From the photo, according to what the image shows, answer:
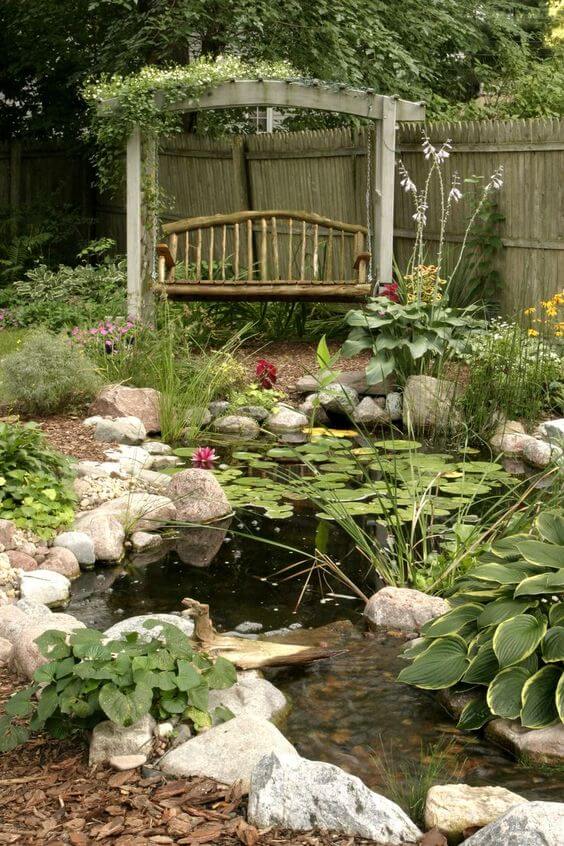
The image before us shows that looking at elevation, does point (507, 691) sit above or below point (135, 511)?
below

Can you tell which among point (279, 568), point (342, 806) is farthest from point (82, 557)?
point (342, 806)

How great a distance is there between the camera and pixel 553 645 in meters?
3.61

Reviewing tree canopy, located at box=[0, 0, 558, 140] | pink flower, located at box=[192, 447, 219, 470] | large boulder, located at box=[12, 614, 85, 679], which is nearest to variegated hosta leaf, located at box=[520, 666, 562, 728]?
large boulder, located at box=[12, 614, 85, 679]

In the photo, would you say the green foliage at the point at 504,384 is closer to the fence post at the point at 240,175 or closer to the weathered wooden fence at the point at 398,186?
the weathered wooden fence at the point at 398,186

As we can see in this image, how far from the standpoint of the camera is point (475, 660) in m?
3.81

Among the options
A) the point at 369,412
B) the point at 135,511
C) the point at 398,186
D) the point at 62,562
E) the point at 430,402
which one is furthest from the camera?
the point at 398,186

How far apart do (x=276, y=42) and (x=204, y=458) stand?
767cm

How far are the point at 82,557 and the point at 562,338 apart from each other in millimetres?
4766

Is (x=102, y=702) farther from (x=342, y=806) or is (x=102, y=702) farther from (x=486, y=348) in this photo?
(x=486, y=348)

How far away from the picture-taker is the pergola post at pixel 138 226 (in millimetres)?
9883

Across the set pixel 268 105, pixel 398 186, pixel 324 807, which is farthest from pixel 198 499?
pixel 398 186

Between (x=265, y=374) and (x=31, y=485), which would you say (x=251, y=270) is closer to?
(x=265, y=374)

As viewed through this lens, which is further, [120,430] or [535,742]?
[120,430]

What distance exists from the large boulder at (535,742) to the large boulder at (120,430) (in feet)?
13.9
